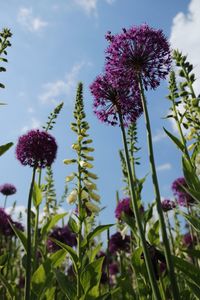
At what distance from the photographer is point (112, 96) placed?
3.51 metres

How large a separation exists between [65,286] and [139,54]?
2.30m

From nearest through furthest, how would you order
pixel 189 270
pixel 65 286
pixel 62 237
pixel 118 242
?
1. pixel 189 270
2. pixel 65 286
3. pixel 62 237
4. pixel 118 242

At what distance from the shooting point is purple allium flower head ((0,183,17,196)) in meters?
9.27

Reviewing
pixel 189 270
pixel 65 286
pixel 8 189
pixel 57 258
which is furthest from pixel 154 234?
pixel 8 189

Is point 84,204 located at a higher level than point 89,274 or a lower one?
higher

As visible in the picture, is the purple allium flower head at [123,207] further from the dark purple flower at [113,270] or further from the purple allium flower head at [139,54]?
the dark purple flower at [113,270]

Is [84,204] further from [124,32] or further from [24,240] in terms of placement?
[124,32]

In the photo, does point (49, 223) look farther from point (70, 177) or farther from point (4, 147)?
point (4, 147)

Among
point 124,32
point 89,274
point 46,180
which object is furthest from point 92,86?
point 46,180

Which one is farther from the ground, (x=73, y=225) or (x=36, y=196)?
(x=36, y=196)

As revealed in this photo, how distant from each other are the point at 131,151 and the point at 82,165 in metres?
1.61

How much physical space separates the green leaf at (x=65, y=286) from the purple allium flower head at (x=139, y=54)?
6.57ft

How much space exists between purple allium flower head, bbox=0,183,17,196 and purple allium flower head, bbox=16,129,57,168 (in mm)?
5616

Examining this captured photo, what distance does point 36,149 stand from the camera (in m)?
3.92
